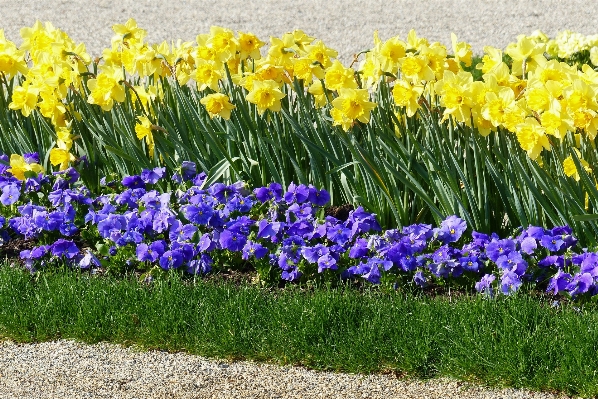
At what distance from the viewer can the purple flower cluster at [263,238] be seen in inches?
130

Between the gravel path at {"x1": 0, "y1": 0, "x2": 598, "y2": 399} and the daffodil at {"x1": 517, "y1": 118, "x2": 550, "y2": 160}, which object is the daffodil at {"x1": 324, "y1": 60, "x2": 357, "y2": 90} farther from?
the gravel path at {"x1": 0, "y1": 0, "x2": 598, "y2": 399}

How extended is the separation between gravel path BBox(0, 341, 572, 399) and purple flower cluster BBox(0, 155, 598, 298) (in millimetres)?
549

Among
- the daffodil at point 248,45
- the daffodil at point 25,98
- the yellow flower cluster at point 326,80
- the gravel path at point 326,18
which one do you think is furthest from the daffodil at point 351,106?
the gravel path at point 326,18

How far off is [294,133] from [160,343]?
45.8 inches

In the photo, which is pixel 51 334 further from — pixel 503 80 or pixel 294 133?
pixel 503 80

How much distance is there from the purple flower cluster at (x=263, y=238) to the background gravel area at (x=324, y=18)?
4.28 metres

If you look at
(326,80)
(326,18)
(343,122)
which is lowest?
(326,18)

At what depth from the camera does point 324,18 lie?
888cm

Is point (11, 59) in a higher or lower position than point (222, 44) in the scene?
lower

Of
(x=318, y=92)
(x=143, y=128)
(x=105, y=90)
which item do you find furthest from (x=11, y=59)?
(x=318, y=92)

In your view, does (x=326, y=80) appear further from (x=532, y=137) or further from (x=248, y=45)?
(x=532, y=137)

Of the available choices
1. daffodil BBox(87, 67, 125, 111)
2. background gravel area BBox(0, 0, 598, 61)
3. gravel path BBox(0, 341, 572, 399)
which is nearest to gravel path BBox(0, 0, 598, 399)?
background gravel area BBox(0, 0, 598, 61)

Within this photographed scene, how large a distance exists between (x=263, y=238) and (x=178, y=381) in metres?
0.86

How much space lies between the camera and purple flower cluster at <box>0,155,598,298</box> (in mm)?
3307
